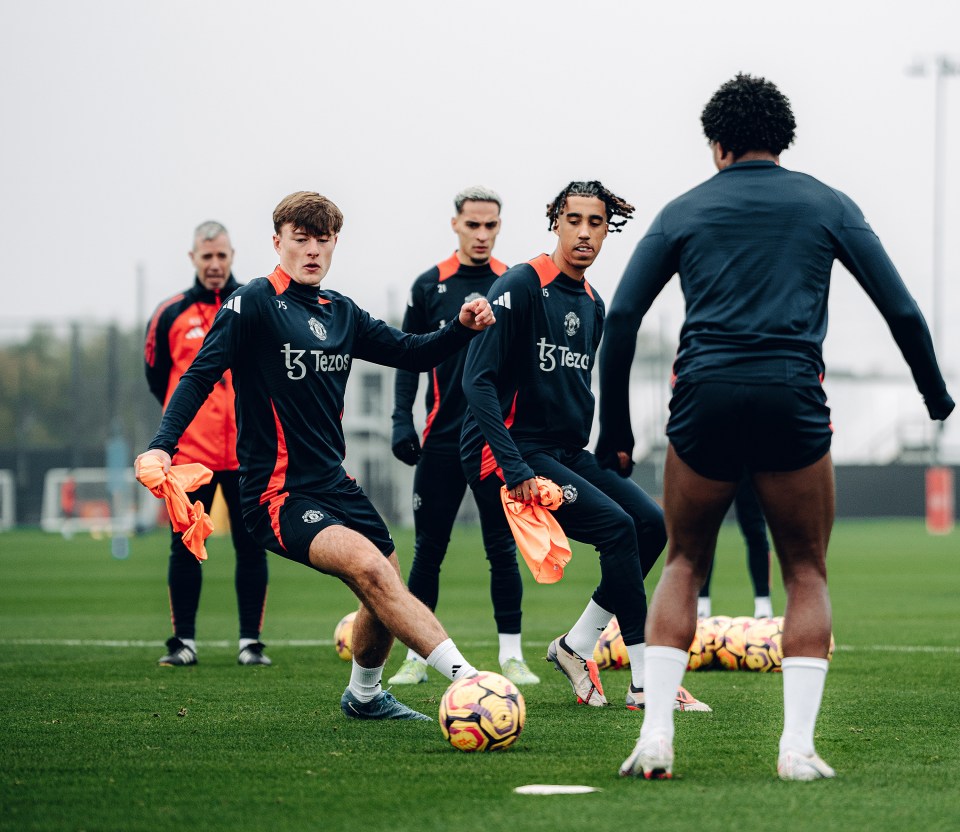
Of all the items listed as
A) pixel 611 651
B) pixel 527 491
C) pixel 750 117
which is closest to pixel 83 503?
pixel 611 651

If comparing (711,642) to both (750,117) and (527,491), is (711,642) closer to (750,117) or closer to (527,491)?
(527,491)

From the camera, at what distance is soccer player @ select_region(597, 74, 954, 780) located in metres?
4.71

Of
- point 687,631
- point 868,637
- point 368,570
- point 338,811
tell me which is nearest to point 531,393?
point 368,570

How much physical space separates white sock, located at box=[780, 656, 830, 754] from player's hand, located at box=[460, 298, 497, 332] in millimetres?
1925

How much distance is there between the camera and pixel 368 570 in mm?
5676

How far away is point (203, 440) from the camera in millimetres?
8945

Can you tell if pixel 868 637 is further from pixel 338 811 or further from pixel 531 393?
pixel 338 811

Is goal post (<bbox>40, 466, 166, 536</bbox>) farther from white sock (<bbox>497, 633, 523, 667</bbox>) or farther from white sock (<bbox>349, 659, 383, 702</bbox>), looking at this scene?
white sock (<bbox>349, 659, 383, 702</bbox>)

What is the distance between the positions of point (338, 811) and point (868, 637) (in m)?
6.94

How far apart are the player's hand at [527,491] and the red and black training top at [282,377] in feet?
2.23

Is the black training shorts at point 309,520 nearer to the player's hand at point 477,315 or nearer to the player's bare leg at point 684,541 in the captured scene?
the player's hand at point 477,315

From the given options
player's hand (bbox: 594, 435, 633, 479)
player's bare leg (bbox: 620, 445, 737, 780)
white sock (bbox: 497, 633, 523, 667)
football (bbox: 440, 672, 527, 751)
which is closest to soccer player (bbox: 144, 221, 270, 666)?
white sock (bbox: 497, 633, 523, 667)

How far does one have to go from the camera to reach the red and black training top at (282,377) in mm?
6070

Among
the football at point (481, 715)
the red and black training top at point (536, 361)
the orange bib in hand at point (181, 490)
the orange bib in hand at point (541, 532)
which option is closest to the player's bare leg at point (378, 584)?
the football at point (481, 715)
